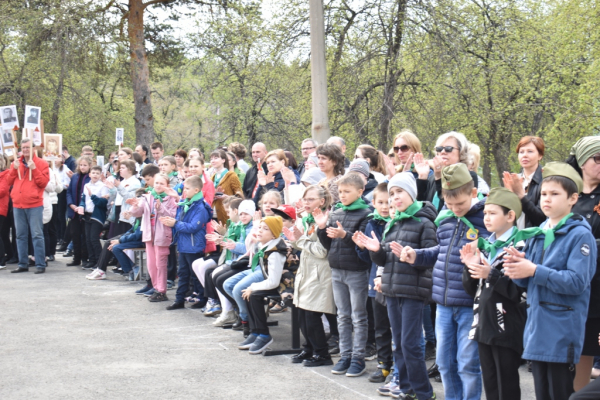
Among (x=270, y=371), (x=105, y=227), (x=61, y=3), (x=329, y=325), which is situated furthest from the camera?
(x=61, y=3)

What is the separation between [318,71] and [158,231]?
3504 mm

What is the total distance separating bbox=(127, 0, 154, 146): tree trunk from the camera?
20.0 m

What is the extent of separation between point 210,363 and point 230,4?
1415cm

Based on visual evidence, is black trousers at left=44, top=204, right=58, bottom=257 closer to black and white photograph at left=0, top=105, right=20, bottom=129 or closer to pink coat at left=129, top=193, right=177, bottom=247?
black and white photograph at left=0, top=105, right=20, bottom=129

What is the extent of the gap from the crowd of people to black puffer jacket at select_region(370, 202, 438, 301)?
11mm

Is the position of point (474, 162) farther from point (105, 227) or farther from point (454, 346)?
point (105, 227)

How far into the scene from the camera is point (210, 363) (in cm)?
654

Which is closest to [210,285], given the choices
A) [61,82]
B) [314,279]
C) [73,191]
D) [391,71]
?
[314,279]

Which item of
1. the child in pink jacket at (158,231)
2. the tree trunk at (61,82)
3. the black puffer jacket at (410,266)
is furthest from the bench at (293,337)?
the tree trunk at (61,82)

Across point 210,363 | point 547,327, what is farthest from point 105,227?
point 547,327

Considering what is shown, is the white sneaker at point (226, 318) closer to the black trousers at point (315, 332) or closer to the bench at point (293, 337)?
the bench at point (293, 337)

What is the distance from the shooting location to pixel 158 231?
31.7ft

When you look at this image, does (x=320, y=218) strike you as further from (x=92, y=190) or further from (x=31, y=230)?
(x=31, y=230)

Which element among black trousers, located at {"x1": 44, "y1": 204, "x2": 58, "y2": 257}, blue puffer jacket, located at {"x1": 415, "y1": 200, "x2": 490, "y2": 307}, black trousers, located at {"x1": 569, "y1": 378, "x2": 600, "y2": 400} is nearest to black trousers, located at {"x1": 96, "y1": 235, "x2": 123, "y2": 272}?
black trousers, located at {"x1": 44, "y1": 204, "x2": 58, "y2": 257}
